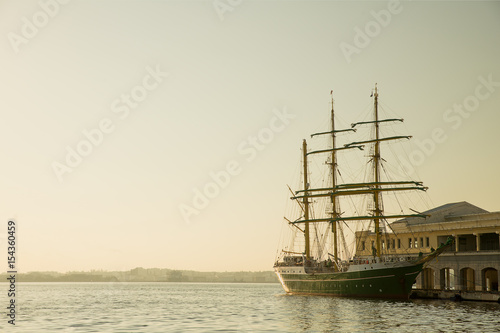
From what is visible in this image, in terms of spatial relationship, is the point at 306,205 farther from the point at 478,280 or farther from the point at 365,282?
the point at 478,280

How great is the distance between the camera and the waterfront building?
240 feet

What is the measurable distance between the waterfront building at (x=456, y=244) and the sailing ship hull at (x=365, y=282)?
11.4 feet

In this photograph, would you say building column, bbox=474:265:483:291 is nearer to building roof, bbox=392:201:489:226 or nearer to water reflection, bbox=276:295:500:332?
water reflection, bbox=276:295:500:332

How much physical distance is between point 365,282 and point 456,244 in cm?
1365

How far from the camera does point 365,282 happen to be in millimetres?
76688

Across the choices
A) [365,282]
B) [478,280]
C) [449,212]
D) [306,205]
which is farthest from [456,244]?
[306,205]

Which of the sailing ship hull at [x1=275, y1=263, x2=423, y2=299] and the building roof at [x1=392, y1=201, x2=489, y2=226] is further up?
the building roof at [x1=392, y1=201, x2=489, y2=226]

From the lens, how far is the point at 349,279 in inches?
3113

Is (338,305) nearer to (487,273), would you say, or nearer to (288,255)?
(487,273)

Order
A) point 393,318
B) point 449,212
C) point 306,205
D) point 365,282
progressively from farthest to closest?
point 306,205
point 449,212
point 365,282
point 393,318

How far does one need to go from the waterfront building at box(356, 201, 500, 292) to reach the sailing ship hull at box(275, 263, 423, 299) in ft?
11.4

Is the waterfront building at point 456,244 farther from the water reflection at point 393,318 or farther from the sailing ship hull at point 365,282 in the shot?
the water reflection at point 393,318

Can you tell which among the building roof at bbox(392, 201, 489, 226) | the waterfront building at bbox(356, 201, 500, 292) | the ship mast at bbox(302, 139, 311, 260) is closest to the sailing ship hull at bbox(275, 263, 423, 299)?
the waterfront building at bbox(356, 201, 500, 292)

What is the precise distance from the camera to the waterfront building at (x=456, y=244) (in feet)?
240
